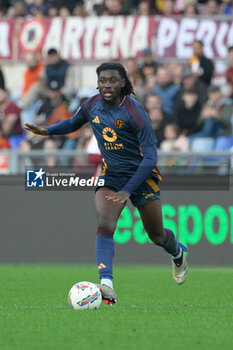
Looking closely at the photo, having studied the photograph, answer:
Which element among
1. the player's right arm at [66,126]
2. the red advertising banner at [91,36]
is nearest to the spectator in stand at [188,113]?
the red advertising banner at [91,36]

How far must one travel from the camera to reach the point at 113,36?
18.0 metres

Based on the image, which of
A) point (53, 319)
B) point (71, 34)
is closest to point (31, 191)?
point (71, 34)

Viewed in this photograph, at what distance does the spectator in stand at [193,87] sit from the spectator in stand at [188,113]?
3.4 inches

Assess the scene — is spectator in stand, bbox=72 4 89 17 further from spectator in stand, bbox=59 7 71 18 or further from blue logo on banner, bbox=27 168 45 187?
blue logo on banner, bbox=27 168 45 187

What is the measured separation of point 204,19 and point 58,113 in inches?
137

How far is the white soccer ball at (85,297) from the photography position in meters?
7.66

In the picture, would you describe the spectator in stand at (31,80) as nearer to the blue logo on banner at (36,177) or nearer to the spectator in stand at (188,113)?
the spectator in stand at (188,113)

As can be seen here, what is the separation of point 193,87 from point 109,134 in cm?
782

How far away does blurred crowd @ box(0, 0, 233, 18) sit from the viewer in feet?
59.0

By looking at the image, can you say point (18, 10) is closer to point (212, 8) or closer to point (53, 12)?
point (53, 12)

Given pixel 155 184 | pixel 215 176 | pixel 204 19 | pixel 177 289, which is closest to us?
pixel 155 184

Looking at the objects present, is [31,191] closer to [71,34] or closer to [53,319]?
[71,34]

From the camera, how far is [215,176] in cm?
1384

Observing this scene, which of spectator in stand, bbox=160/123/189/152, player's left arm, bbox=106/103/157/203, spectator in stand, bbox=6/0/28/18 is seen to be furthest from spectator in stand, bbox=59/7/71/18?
A: player's left arm, bbox=106/103/157/203
